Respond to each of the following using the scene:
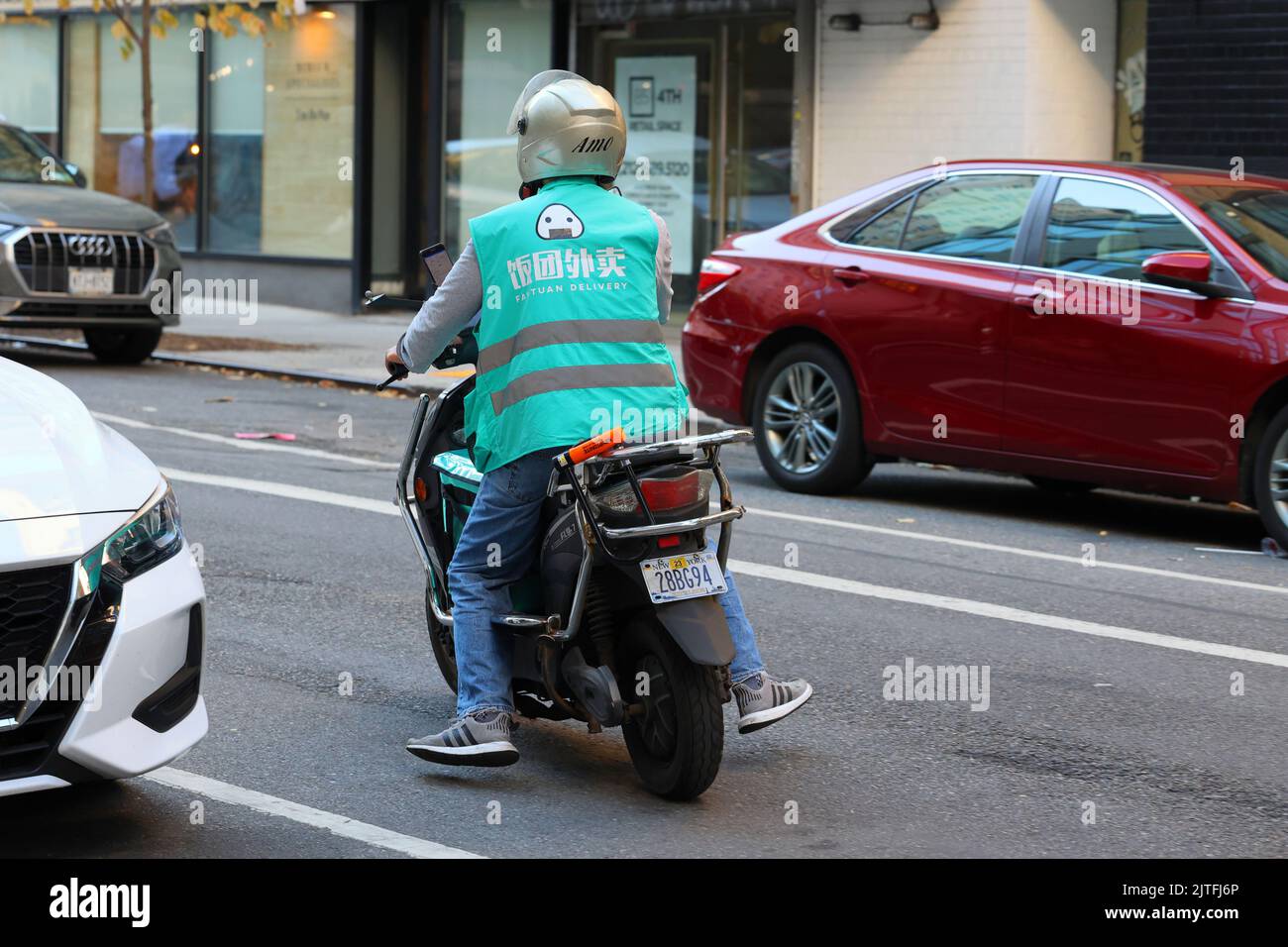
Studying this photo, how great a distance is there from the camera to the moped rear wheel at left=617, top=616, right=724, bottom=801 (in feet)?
16.2

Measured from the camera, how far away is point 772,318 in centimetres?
1050

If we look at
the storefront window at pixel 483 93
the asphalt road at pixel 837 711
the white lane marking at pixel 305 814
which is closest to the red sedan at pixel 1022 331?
the asphalt road at pixel 837 711

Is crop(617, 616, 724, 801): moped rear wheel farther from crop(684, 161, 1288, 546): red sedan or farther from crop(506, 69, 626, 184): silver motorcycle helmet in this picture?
crop(684, 161, 1288, 546): red sedan

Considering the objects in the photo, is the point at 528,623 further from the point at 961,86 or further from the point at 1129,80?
the point at 1129,80

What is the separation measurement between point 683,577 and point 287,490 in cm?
530

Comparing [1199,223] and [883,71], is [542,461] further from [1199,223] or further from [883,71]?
[883,71]

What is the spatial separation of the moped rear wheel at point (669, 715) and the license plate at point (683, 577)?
0.13 meters

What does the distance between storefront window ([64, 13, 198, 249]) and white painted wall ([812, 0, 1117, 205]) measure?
8.98m

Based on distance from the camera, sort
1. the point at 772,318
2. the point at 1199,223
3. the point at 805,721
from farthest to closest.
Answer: the point at 772,318
the point at 1199,223
the point at 805,721

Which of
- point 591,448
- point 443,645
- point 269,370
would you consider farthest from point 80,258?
point 591,448

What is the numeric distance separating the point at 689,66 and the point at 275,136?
5.66m

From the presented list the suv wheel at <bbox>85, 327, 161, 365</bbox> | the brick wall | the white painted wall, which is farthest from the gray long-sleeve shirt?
the suv wheel at <bbox>85, 327, 161, 365</bbox>

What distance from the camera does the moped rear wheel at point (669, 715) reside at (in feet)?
16.2
